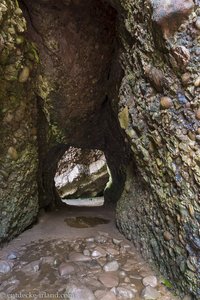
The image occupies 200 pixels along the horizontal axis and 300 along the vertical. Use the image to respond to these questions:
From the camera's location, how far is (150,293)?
1.62 m

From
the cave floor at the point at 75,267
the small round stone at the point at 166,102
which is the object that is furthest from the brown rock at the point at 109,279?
the small round stone at the point at 166,102

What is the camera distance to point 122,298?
5.23 ft

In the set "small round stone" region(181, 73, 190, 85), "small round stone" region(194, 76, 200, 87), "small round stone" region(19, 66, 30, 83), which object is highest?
"small round stone" region(19, 66, 30, 83)

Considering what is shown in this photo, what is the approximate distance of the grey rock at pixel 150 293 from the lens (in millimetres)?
1601

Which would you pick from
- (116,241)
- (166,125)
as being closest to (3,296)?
(116,241)

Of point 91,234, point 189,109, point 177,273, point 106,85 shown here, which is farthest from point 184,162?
point 106,85

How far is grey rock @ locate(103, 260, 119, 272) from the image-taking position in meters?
1.87

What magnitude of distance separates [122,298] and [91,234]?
3.07 feet

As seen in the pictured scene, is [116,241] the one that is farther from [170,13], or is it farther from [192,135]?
[170,13]

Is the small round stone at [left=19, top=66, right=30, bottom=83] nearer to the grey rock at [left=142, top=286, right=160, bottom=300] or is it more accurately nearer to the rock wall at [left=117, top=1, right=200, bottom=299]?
the rock wall at [left=117, top=1, right=200, bottom=299]

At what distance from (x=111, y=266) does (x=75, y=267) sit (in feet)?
0.77

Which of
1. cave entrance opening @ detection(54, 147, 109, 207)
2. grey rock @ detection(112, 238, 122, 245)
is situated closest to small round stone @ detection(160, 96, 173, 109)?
grey rock @ detection(112, 238, 122, 245)

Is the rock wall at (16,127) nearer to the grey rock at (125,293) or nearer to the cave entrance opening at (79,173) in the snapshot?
the grey rock at (125,293)

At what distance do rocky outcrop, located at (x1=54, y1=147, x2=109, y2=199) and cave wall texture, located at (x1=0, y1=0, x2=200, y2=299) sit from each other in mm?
3324
